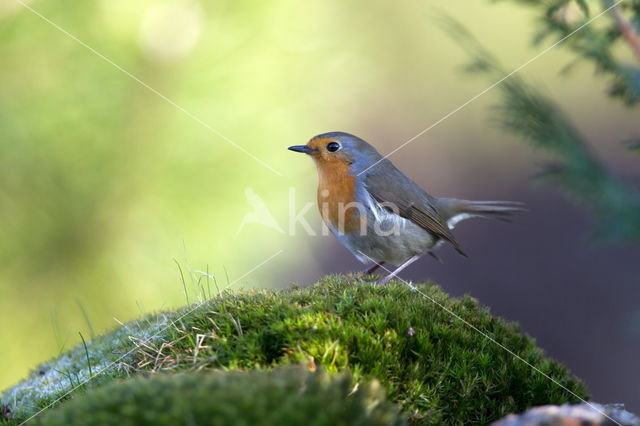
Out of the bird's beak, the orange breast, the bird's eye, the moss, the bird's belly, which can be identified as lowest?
the moss

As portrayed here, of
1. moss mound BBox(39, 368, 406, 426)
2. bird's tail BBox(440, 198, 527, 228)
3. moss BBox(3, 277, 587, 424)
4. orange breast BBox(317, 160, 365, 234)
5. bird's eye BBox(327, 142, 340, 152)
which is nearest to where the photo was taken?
moss mound BBox(39, 368, 406, 426)

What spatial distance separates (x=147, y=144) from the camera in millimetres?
4570

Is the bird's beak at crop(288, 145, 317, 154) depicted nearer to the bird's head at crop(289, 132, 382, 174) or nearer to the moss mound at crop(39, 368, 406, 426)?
the bird's head at crop(289, 132, 382, 174)

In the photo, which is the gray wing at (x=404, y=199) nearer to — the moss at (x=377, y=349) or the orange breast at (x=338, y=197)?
the orange breast at (x=338, y=197)

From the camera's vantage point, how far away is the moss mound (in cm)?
190

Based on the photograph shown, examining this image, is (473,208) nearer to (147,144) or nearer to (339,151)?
(339,151)

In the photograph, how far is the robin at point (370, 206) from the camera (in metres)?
4.83

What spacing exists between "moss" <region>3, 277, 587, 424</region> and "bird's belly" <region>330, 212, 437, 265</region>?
60.5 inches

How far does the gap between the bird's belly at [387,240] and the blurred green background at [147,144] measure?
21.5 inches

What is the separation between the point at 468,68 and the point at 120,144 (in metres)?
3.14

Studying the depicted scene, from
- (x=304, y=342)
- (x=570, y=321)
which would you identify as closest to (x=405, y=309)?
(x=304, y=342)

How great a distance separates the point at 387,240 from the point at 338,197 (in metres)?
0.51

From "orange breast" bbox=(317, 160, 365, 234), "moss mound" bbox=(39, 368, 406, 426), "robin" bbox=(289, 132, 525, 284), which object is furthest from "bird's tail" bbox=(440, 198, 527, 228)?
"moss mound" bbox=(39, 368, 406, 426)

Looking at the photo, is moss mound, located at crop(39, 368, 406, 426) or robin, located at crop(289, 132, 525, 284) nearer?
moss mound, located at crop(39, 368, 406, 426)
